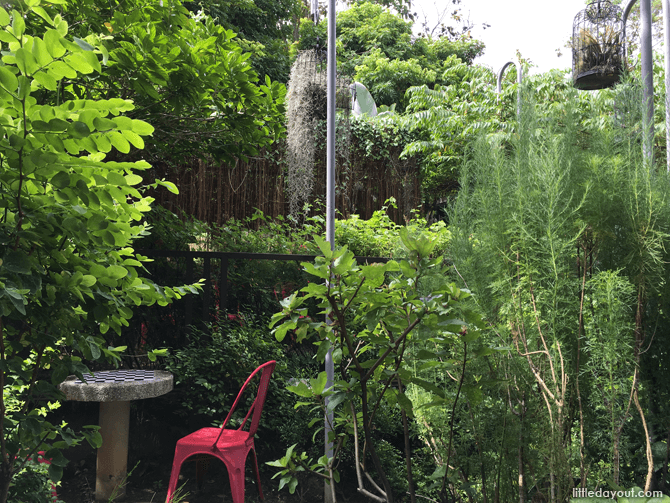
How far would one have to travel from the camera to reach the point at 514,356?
1738mm

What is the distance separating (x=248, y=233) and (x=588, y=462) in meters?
3.95

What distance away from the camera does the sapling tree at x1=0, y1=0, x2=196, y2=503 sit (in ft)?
2.97

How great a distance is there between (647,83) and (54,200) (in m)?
2.78

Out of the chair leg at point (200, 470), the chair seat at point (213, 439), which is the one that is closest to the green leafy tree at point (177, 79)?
the chair seat at point (213, 439)

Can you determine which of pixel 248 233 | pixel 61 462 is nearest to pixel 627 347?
pixel 61 462

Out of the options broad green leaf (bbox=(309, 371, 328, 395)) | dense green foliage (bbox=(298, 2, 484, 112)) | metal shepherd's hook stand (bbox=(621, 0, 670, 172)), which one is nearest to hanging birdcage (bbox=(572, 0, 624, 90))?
metal shepherd's hook stand (bbox=(621, 0, 670, 172))

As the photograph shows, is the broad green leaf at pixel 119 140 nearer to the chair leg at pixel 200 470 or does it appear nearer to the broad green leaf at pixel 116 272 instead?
the broad green leaf at pixel 116 272

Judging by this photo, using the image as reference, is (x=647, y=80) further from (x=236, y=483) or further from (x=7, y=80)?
(x=236, y=483)

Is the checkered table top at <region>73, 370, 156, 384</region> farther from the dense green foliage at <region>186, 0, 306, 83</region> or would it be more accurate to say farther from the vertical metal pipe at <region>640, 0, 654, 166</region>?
the dense green foliage at <region>186, 0, 306, 83</region>

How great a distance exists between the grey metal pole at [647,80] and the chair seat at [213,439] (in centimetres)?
248

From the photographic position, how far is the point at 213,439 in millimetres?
2836

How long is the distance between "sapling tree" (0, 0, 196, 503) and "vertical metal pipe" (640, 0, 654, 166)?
1838 mm

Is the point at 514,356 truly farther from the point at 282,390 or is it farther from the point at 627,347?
the point at 282,390

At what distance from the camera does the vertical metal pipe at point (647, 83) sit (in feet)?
6.15
